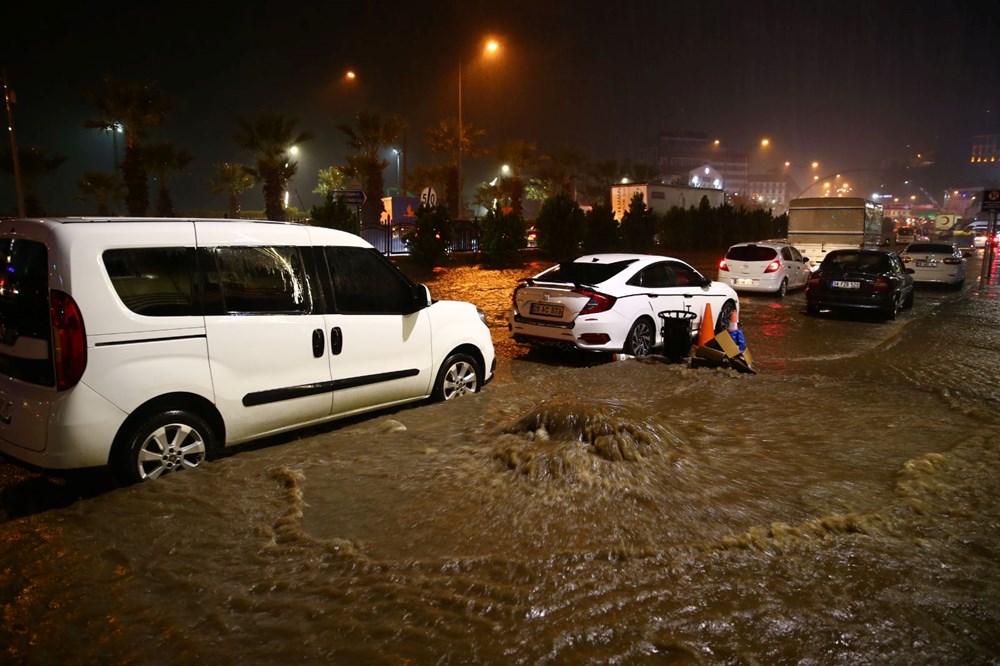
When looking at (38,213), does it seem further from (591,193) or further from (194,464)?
(591,193)

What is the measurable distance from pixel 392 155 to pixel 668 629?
42.5 meters

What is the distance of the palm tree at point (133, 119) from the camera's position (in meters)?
32.2

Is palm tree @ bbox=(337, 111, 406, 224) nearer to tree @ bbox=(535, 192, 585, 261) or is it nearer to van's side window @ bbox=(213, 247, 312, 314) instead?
tree @ bbox=(535, 192, 585, 261)

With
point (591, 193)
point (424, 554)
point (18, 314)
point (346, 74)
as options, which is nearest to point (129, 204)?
point (346, 74)

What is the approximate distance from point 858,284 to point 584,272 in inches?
307

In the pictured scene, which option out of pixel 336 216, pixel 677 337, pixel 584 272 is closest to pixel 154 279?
pixel 584 272

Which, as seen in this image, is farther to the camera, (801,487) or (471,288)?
(471,288)

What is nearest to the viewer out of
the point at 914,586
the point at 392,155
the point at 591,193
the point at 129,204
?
the point at 914,586

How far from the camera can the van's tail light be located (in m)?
4.13

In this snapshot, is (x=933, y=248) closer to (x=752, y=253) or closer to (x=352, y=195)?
(x=752, y=253)

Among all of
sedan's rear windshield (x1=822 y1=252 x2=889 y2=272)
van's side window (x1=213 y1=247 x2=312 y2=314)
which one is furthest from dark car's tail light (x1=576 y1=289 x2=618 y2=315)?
sedan's rear windshield (x1=822 y1=252 x2=889 y2=272)

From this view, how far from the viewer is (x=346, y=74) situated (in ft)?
87.6

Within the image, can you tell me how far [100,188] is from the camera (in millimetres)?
54219

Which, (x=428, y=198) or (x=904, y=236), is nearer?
(x=428, y=198)
